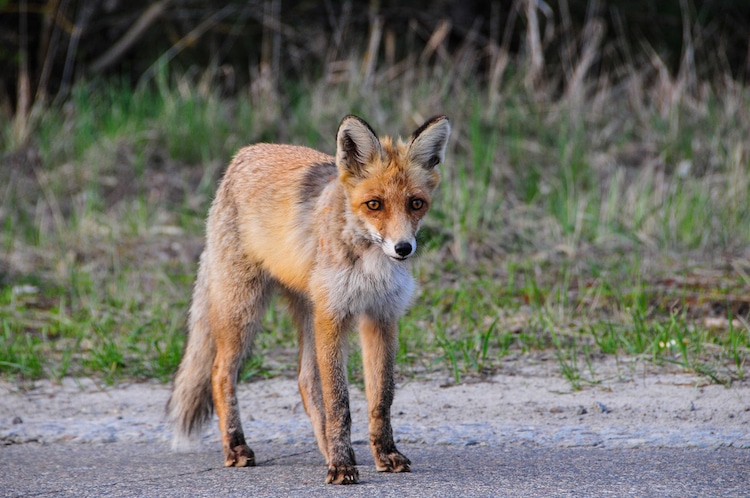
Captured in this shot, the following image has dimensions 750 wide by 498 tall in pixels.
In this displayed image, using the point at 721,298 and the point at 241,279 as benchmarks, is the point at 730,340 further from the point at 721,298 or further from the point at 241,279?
the point at 241,279

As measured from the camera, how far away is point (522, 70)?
10.4m

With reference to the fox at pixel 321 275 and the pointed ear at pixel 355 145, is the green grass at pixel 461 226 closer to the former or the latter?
the fox at pixel 321 275

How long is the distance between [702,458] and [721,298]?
8.54 feet

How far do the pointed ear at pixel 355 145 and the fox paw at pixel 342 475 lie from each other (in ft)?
4.04

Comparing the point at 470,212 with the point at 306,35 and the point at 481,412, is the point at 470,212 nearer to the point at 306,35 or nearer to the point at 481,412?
the point at 481,412

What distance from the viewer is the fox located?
12.4 ft

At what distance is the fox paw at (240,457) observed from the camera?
404 centimetres

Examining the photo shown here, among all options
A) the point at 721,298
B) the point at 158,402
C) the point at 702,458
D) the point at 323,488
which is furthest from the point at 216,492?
the point at 721,298

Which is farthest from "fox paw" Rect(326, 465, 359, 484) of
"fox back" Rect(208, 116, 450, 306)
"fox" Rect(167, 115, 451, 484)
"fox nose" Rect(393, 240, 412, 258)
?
"fox nose" Rect(393, 240, 412, 258)

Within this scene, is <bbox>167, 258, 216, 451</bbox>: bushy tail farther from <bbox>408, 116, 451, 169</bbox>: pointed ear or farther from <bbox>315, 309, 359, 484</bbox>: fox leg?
<bbox>408, 116, 451, 169</bbox>: pointed ear

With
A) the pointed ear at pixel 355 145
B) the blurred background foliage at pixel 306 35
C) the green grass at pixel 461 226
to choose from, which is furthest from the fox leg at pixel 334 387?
the blurred background foliage at pixel 306 35

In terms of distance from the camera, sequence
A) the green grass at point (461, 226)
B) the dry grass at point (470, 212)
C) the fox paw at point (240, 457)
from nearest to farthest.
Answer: the fox paw at point (240, 457) → the green grass at point (461, 226) → the dry grass at point (470, 212)

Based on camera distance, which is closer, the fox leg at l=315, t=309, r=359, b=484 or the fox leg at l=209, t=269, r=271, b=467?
the fox leg at l=315, t=309, r=359, b=484

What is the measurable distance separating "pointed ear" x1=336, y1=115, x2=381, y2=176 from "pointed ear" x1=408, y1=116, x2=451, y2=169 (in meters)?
0.17
